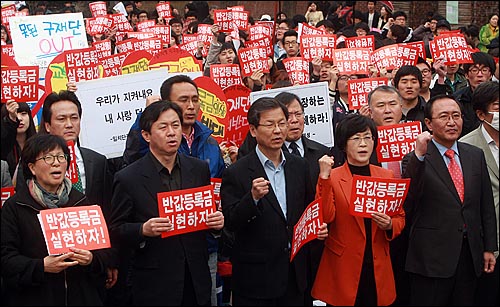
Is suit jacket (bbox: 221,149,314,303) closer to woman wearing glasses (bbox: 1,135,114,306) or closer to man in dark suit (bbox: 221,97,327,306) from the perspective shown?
man in dark suit (bbox: 221,97,327,306)

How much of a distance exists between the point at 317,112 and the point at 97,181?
2135 mm

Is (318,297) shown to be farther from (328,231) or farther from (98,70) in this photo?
(98,70)

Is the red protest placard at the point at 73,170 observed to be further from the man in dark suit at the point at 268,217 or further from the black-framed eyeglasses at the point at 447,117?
the black-framed eyeglasses at the point at 447,117

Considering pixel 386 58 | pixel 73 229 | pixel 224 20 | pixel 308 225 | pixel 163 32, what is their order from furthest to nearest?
pixel 224 20, pixel 163 32, pixel 386 58, pixel 308 225, pixel 73 229

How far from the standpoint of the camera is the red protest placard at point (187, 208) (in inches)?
160

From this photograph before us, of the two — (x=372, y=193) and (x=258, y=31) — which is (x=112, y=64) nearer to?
(x=258, y=31)

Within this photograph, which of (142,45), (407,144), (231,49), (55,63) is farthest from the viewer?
(142,45)

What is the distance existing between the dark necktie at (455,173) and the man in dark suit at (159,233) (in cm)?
151

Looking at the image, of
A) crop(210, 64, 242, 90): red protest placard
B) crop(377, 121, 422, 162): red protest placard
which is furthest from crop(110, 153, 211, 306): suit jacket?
crop(210, 64, 242, 90): red protest placard

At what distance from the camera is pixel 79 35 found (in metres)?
9.05

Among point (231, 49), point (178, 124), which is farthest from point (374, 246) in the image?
point (231, 49)

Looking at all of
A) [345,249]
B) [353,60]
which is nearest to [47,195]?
[345,249]

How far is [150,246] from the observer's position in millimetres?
4191

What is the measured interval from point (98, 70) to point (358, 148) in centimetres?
423
